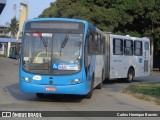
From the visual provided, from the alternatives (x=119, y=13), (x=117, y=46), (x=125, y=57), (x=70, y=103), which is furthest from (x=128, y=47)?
(x=119, y=13)

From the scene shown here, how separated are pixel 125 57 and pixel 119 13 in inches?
733

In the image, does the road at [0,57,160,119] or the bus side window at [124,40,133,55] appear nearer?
the road at [0,57,160,119]

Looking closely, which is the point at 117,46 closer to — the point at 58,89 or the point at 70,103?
the point at 70,103

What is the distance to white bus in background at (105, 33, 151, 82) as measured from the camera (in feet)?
77.1

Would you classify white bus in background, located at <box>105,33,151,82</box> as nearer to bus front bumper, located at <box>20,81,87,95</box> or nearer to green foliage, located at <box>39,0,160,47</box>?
bus front bumper, located at <box>20,81,87,95</box>

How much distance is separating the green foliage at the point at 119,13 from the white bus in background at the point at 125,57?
48.4ft

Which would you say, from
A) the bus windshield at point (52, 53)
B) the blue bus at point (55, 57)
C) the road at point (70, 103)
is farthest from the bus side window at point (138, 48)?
the bus windshield at point (52, 53)

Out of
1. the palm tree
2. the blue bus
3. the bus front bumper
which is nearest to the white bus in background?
the blue bus

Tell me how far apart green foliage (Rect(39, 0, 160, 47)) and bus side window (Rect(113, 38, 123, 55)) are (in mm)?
16940

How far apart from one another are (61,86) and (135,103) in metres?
3.04

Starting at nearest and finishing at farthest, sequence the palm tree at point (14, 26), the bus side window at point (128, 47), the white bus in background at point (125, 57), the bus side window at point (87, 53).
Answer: the bus side window at point (87, 53) < the white bus in background at point (125, 57) < the bus side window at point (128, 47) < the palm tree at point (14, 26)

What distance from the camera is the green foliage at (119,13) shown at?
4172cm

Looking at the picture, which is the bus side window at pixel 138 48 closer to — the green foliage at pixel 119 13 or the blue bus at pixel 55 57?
the blue bus at pixel 55 57

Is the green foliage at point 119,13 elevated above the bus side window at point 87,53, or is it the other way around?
the green foliage at point 119,13
